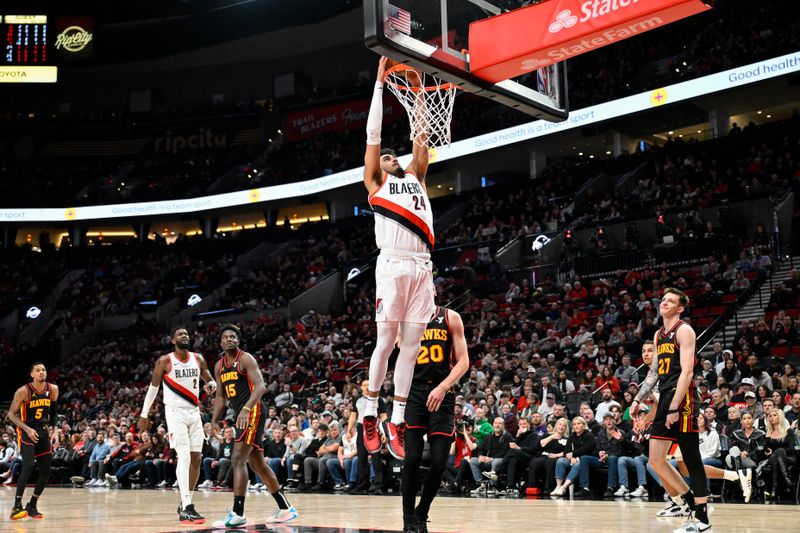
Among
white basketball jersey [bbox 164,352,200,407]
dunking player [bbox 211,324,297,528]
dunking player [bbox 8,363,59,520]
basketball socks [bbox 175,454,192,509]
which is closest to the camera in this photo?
dunking player [bbox 211,324,297,528]

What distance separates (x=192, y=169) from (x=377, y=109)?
36.9m

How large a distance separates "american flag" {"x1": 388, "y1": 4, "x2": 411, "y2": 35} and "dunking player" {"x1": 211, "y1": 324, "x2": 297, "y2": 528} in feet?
12.0

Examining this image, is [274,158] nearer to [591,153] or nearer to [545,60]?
[591,153]

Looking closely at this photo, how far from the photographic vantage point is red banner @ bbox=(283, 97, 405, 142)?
38.8 meters

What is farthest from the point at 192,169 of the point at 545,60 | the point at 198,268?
the point at 545,60

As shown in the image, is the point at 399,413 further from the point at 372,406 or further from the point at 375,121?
the point at 375,121

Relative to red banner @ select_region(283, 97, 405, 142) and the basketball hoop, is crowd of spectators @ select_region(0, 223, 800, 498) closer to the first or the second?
the basketball hoop

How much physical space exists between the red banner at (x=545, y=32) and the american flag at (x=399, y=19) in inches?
27.6

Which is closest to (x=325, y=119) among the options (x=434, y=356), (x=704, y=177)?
(x=704, y=177)

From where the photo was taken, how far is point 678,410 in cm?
770

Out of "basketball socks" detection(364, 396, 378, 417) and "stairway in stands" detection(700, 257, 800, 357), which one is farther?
"stairway in stands" detection(700, 257, 800, 357)

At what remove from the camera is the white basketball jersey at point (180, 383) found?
10156 mm

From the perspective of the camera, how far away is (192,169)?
136ft

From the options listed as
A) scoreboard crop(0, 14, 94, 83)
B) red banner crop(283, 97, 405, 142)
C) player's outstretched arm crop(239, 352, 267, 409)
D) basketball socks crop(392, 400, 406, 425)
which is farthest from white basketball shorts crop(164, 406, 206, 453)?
scoreboard crop(0, 14, 94, 83)
